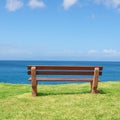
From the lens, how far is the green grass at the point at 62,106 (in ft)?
37.3

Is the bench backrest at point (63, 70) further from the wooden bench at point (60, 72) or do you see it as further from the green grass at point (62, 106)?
the green grass at point (62, 106)

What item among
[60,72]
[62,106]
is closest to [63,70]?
[60,72]

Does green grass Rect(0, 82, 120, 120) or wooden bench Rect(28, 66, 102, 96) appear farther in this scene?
wooden bench Rect(28, 66, 102, 96)

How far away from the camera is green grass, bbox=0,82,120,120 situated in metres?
11.4

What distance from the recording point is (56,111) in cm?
1212

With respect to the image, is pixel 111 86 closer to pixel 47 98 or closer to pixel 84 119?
pixel 47 98

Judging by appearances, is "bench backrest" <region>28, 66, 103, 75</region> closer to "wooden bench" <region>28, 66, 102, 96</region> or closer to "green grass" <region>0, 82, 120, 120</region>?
"wooden bench" <region>28, 66, 102, 96</region>

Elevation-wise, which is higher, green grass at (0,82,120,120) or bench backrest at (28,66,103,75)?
bench backrest at (28,66,103,75)

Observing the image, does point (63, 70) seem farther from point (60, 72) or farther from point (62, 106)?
point (62, 106)

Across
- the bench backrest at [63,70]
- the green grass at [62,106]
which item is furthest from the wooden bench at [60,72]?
the green grass at [62,106]

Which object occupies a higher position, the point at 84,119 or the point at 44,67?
the point at 44,67

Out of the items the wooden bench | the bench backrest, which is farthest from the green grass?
the bench backrest

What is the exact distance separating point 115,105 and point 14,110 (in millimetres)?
3499

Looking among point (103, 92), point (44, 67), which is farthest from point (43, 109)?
point (103, 92)
